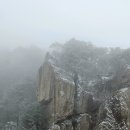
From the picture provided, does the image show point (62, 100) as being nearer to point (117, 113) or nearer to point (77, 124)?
point (77, 124)

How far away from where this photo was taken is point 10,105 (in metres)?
58.1

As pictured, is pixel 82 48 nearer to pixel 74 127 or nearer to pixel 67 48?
pixel 67 48

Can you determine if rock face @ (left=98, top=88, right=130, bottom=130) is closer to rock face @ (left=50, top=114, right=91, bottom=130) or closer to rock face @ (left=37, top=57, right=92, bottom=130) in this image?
rock face @ (left=50, top=114, right=91, bottom=130)

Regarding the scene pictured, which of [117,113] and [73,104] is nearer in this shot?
[117,113]

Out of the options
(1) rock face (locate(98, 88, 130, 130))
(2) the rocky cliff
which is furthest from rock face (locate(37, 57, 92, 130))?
(1) rock face (locate(98, 88, 130, 130))

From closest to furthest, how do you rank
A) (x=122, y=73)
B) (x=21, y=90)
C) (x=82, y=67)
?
1. (x=122, y=73)
2. (x=82, y=67)
3. (x=21, y=90)

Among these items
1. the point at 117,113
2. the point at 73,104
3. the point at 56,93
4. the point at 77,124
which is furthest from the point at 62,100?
the point at 117,113

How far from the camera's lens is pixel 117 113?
39.4 metres

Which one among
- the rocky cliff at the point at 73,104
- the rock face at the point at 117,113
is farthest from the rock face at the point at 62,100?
the rock face at the point at 117,113

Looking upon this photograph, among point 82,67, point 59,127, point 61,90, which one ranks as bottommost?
point 59,127

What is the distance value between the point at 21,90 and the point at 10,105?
3917mm

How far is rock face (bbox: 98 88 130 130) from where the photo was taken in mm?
38281

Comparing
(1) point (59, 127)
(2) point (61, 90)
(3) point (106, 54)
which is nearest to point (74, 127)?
(1) point (59, 127)

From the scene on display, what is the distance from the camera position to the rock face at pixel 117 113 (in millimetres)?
38281
